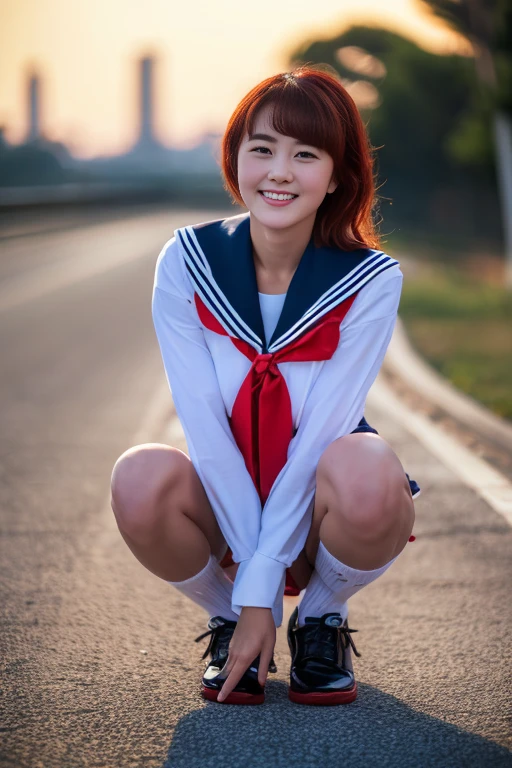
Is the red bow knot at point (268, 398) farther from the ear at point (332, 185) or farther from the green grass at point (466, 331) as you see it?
the green grass at point (466, 331)

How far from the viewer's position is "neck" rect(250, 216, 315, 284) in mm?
3203

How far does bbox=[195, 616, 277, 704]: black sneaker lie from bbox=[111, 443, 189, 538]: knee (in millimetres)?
403

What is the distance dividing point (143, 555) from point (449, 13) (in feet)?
56.5

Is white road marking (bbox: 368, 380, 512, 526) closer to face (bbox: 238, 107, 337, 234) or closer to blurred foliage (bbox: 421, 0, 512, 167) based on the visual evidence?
face (bbox: 238, 107, 337, 234)

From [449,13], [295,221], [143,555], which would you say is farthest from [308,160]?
[449,13]

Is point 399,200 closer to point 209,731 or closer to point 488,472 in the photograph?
point 488,472

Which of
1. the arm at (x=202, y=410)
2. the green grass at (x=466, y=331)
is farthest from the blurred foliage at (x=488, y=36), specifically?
the arm at (x=202, y=410)

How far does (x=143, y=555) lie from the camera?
305cm

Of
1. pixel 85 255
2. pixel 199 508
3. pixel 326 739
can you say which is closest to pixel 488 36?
pixel 85 255

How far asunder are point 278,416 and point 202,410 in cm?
22

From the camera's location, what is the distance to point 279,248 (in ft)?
10.6

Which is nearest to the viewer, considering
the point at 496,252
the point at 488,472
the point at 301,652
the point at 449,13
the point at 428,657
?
the point at 301,652

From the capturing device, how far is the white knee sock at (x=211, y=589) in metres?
3.10

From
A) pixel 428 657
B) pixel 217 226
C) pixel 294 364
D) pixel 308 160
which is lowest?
pixel 428 657
